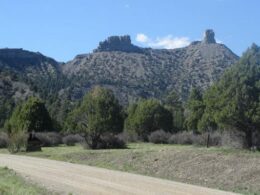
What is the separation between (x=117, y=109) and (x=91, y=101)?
3.56 meters

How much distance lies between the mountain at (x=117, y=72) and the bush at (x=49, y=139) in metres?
55.4

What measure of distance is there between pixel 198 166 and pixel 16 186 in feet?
30.7

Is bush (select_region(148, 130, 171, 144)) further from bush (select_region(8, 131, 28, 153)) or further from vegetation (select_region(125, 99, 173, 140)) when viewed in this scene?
bush (select_region(8, 131, 28, 153))

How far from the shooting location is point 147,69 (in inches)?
6713

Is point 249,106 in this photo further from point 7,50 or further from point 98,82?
point 7,50

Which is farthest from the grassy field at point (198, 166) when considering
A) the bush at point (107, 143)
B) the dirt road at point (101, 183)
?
the bush at point (107, 143)

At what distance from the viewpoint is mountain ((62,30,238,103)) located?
151 m

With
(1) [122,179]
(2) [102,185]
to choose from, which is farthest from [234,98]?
(2) [102,185]

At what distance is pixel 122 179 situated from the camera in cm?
2278

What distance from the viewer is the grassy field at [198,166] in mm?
21984

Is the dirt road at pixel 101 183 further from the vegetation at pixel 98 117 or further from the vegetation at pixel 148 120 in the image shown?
the vegetation at pixel 148 120

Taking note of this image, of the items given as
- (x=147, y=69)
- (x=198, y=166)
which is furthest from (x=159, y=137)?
(x=147, y=69)

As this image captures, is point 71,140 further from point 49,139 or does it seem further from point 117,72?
point 117,72

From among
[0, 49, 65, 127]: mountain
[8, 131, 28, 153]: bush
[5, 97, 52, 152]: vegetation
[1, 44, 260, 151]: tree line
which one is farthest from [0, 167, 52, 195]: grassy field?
[0, 49, 65, 127]: mountain
